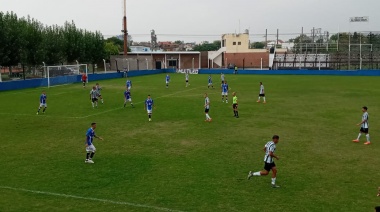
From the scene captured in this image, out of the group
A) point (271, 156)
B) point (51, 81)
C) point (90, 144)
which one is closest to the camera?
point (271, 156)

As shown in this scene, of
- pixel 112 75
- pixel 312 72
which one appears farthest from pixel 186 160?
pixel 312 72

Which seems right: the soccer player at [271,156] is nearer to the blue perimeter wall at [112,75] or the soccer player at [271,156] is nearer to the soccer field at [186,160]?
the soccer field at [186,160]

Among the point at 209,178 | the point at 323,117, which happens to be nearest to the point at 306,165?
the point at 209,178

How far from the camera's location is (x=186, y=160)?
51.2 ft

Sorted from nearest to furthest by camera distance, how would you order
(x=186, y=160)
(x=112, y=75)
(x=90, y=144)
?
(x=90, y=144) → (x=186, y=160) → (x=112, y=75)

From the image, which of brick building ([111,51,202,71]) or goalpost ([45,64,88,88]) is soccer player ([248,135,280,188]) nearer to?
goalpost ([45,64,88,88])

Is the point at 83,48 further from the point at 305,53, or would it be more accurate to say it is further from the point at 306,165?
the point at 306,165

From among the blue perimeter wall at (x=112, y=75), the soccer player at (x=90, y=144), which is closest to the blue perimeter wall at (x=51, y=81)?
the blue perimeter wall at (x=112, y=75)

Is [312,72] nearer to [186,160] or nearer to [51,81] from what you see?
[51,81]

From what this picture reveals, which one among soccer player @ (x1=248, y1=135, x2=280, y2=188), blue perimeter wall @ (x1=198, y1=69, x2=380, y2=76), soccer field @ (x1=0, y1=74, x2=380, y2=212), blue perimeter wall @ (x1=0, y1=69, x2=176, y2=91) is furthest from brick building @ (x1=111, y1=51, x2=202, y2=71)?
soccer player @ (x1=248, y1=135, x2=280, y2=188)

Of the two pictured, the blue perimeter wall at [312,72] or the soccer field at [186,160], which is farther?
the blue perimeter wall at [312,72]

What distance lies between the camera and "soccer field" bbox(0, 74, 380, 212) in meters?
11.4

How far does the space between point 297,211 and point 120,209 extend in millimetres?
5020

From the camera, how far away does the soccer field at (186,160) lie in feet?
37.5
